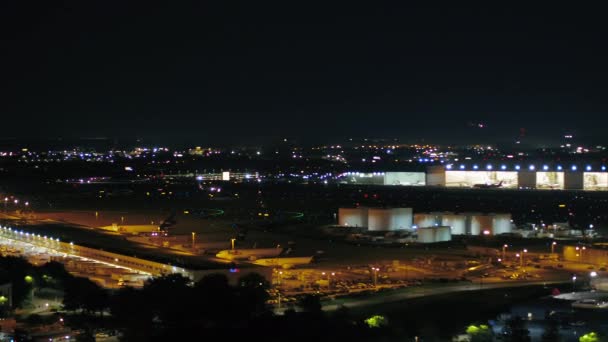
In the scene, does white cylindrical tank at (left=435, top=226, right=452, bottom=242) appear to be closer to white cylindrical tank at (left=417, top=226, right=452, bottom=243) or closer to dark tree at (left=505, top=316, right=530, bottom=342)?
white cylindrical tank at (left=417, top=226, right=452, bottom=243)

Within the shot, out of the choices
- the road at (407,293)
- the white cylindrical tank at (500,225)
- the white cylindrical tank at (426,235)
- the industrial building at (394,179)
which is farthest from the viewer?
the industrial building at (394,179)

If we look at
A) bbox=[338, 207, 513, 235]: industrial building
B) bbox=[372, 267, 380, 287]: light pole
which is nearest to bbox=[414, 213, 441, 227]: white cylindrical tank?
bbox=[338, 207, 513, 235]: industrial building

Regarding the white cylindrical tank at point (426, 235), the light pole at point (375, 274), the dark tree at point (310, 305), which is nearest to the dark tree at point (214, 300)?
the dark tree at point (310, 305)

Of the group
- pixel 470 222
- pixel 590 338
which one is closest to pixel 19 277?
pixel 590 338

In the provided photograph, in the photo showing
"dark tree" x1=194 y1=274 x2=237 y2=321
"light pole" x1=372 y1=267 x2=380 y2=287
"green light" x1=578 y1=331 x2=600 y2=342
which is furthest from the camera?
"light pole" x1=372 y1=267 x2=380 y2=287

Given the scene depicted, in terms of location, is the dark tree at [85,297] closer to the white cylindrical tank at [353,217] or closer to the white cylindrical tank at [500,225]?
the white cylindrical tank at [500,225]

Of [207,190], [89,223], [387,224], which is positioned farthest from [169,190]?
[387,224]

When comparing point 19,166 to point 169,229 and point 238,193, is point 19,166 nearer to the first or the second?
point 238,193

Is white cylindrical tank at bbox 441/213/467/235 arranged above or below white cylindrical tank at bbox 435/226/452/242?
above

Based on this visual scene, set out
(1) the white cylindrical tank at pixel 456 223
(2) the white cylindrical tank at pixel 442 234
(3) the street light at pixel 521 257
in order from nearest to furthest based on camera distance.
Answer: (3) the street light at pixel 521 257 → (2) the white cylindrical tank at pixel 442 234 → (1) the white cylindrical tank at pixel 456 223
